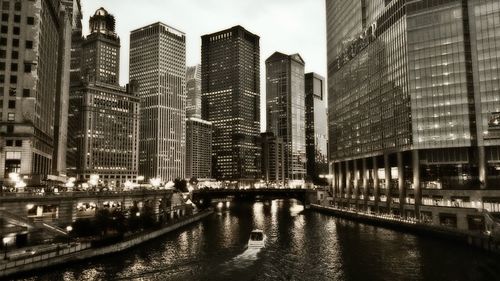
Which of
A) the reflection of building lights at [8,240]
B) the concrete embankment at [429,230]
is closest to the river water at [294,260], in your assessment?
the concrete embankment at [429,230]

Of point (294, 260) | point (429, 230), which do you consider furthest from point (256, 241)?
point (429, 230)

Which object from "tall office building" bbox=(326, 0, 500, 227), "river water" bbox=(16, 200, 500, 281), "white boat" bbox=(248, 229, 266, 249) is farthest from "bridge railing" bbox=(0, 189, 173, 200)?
"tall office building" bbox=(326, 0, 500, 227)

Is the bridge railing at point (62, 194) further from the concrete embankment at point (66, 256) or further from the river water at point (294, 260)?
the river water at point (294, 260)

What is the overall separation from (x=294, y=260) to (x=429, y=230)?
136 ft

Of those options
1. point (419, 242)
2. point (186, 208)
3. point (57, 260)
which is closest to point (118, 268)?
point (57, 260)

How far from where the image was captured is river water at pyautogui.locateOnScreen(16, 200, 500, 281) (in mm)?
63875

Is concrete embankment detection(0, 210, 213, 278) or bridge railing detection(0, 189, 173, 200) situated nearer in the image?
concrete embankment detection(0, 210, 213, 278)

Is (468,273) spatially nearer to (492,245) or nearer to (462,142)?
(492,245)

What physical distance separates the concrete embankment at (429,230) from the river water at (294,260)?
7.56ft

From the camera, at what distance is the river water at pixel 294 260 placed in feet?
210

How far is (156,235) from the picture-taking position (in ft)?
327

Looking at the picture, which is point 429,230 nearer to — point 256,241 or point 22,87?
point 256,241

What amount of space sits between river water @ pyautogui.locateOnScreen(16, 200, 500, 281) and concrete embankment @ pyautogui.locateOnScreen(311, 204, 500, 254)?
2306mm

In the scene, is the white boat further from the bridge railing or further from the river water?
the bridge railing
